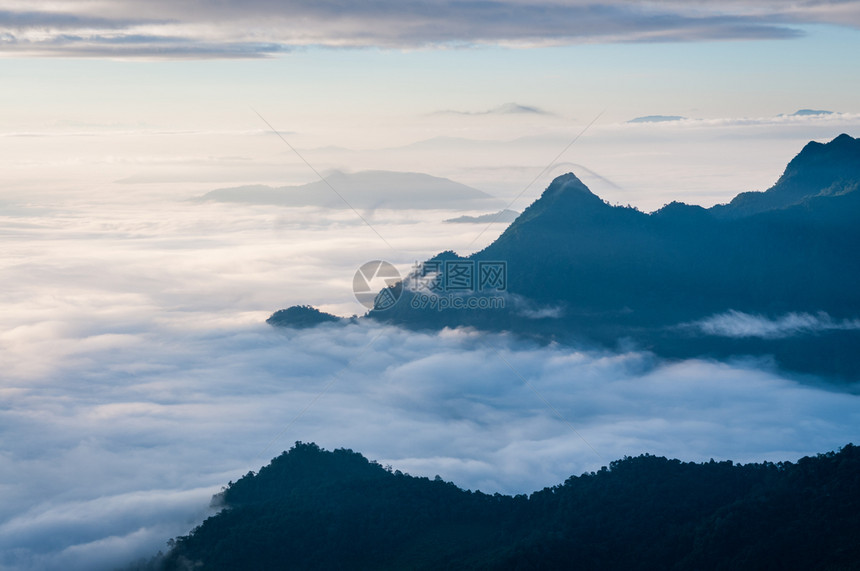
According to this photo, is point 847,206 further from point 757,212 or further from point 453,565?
point 453,565

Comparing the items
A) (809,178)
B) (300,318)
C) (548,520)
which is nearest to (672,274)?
(809,178)

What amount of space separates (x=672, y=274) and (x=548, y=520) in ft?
235

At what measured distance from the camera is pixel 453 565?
52.7 metres

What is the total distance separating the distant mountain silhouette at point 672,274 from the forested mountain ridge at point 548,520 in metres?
54.6

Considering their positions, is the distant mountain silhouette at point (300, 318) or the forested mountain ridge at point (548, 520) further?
the distant mountain silhouette at point (300, 318)

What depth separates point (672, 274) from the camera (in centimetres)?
12294

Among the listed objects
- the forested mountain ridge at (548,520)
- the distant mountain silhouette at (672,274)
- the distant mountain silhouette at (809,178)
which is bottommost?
the forested mountain ridge at (548,520)

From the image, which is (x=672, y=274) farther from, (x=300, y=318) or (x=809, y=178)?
(x=300, y=318)

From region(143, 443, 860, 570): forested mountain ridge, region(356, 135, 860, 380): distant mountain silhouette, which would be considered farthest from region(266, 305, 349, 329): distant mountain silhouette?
region(143, 443, 860, 570): forested mountain ridge

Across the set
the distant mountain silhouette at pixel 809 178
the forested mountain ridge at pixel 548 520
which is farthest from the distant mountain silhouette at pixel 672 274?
the forested mountain ridge at pixel 548 520

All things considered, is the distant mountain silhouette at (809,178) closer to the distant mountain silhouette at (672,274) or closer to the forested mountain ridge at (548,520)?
the distant mountain silhouette at (672,274)

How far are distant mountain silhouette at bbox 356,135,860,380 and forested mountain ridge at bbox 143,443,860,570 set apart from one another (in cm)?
5462

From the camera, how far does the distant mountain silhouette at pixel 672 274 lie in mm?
116188

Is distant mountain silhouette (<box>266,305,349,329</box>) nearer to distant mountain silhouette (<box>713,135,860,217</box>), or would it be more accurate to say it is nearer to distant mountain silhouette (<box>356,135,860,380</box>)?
distant mountain silhouette (<box>356,135,860,380</box>)
